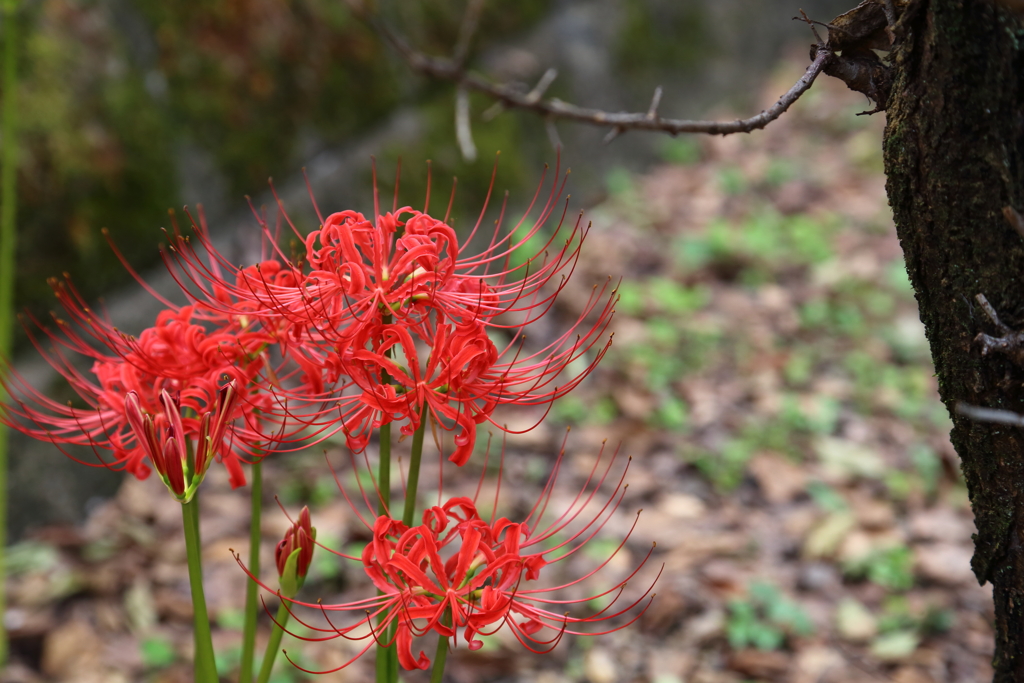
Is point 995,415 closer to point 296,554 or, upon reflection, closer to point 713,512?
point 296,554

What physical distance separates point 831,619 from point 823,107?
4126 mm

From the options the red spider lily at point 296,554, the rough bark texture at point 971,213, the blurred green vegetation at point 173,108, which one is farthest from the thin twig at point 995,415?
the blurred green vegetation at point 173,108

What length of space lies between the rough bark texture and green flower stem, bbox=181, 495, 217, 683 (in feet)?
3.41

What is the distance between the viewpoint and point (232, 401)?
3.45 feet

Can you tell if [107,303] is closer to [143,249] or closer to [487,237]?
[143,249]

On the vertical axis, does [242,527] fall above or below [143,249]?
below

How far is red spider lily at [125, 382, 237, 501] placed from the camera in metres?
1.03

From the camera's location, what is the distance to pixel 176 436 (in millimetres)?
1032

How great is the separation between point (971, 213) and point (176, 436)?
1055 millimetres

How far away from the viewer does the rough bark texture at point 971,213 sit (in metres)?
0.98

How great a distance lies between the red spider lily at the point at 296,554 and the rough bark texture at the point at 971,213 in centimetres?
92

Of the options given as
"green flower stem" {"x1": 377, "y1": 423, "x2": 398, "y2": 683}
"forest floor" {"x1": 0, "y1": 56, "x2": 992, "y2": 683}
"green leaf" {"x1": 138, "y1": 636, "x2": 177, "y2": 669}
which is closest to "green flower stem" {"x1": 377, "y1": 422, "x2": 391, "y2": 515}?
"green flower stem" {"x1": 377, "y1": 423, "x2": 398, "y2": 683}

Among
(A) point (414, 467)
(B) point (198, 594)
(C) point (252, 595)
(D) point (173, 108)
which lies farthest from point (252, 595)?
(D) point (173, 108)

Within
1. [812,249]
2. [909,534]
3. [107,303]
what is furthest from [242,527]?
[812,249]
